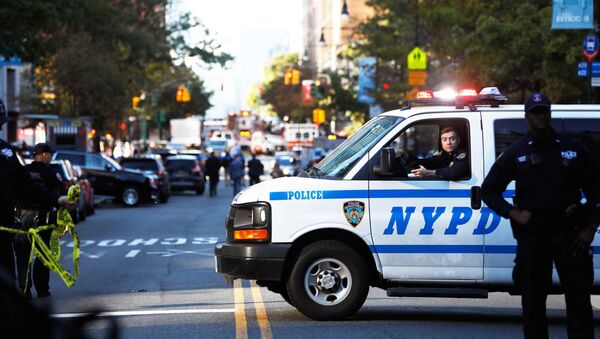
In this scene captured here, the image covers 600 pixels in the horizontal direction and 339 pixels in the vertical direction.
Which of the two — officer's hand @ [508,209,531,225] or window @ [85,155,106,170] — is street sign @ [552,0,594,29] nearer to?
officer's hand @ [508,209,531,225]

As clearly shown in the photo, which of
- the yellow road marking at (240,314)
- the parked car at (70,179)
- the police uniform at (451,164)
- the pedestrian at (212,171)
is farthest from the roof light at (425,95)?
the pedestrian at (212,171)

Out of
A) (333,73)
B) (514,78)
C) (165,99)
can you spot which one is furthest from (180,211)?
(165,99)

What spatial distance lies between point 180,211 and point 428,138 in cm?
2440

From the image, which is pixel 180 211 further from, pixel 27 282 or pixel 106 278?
pixel 27 282

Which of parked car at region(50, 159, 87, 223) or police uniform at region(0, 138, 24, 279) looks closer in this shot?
police uniform at region(0, 138, 24, 279)

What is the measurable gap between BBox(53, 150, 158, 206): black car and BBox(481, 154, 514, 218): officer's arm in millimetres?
31394

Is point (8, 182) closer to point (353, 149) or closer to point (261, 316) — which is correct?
point (261, 316)

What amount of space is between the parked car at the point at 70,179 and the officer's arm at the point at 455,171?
1663cm

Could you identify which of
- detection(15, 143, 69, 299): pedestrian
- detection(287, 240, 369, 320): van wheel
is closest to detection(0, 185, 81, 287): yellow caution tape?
detection(15, 143, 69, 299): pedestrian

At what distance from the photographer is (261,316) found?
11.3 metres

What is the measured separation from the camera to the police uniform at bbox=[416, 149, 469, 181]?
35.7 feet

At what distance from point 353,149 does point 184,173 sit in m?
38.3

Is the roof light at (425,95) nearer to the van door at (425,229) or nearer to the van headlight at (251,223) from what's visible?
the van door at (425,229)

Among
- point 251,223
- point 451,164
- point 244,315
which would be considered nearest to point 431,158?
point 451,164
